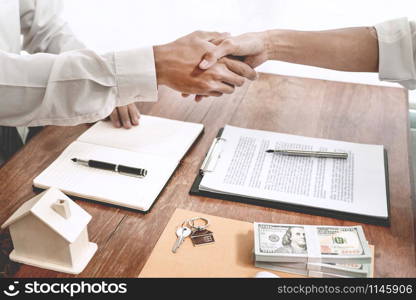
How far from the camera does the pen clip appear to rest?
102cm

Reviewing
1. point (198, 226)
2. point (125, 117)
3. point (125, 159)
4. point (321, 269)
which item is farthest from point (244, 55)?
point (321, 269)

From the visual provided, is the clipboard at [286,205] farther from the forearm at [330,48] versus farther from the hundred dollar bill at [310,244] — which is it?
the forearm at [330,48]

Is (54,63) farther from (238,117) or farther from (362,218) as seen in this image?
(362,218)

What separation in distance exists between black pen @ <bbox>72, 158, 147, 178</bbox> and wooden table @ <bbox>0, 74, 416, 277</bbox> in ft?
0.23

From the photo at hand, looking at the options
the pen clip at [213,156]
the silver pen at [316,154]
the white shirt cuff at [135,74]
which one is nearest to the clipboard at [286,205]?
the pen clip at [213,156]

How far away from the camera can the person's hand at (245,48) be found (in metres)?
1.23

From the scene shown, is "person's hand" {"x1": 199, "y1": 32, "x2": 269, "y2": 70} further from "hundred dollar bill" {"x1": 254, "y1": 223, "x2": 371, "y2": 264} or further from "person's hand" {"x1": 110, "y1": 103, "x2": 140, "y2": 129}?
"hundred dollar bill" {"x1": 254, "y1": 223, "x2": 371, "y2": 264}

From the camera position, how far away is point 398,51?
1.18 metres

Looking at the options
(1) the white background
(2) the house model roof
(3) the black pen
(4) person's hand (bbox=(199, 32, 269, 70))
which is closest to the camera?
(2) the house model roof

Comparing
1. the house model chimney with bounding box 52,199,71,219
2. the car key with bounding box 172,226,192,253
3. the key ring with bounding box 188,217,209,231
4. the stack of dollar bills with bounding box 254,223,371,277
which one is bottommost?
the key ring with bounding box 188,217,209,231

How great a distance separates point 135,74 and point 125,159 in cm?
20

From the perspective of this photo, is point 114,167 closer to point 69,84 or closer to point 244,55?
point 69,84

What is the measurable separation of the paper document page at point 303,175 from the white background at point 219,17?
29.5 inches

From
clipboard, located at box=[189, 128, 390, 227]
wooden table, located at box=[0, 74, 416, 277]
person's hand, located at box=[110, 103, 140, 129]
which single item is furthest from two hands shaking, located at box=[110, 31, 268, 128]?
clipboard, located at box=[189, 128, 390, 227]
